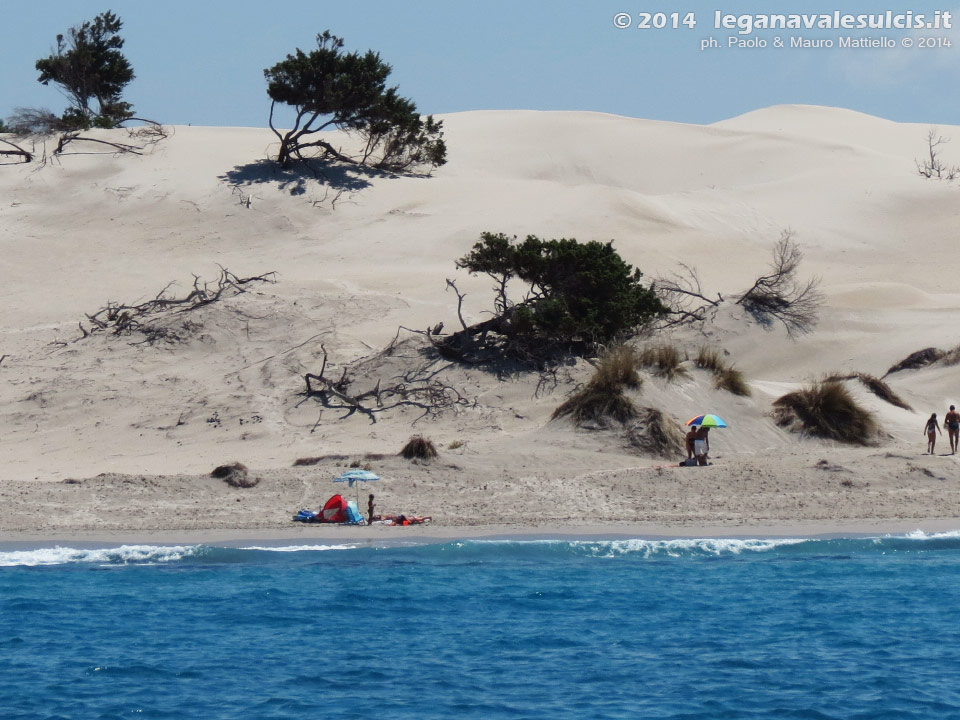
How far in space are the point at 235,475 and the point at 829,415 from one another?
8.65m

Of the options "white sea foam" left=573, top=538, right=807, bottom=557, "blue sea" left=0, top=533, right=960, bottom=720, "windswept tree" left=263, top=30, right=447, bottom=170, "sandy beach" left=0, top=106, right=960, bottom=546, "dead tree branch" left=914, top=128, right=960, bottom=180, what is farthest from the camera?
"dead tree branch" left=914, top=128, right=960, bottom=180

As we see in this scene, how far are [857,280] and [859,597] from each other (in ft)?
68.2

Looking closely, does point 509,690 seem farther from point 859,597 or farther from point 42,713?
point 859,597

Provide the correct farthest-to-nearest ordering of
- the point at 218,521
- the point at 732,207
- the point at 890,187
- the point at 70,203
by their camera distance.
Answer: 1. the point at 890,187
2. the point at 732,207
3. the point at 70,203
4. the point at 218,521

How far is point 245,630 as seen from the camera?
39.8ft

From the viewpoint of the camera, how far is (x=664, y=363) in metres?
19.9

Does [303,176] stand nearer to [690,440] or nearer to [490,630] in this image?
[690,440]

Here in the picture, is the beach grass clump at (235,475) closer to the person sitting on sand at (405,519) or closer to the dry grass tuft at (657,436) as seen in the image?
the person sitting on sand at (405,519)

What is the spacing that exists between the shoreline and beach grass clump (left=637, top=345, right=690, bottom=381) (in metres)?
4.51

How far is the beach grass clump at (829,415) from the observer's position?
19.4m

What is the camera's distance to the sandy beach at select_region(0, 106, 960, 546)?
53.8 ft

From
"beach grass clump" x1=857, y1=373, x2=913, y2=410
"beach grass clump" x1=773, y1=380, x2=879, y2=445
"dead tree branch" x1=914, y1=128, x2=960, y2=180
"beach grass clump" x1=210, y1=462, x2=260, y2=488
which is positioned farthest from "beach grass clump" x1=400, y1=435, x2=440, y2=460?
"dead tree branch" x1=914, y1=128, x2=960, y2=180

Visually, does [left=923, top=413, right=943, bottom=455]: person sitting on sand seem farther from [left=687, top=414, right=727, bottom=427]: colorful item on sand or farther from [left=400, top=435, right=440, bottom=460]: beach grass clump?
[left=400, top=435, right=440, bottom=460]: beach grass clump

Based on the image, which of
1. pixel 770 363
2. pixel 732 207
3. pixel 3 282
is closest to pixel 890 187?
pixel 732 207
